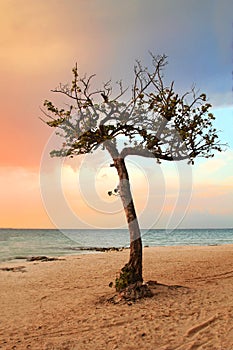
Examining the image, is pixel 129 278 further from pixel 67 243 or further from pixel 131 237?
pixel 67 243

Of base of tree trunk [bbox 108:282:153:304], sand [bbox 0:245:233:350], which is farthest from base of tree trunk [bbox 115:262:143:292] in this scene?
sand [bbox 0:245:233:350]

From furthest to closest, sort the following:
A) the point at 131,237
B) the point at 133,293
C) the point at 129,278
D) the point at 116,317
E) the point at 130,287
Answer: the point at 131,237
the point at 129,278
the point at 130,287
the point at 133,293
the point at 116,317

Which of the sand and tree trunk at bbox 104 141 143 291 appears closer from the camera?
the sand

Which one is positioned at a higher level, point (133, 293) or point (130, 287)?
point (130, 287)

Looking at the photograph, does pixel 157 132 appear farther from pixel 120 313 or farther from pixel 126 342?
A: pixel 126 342

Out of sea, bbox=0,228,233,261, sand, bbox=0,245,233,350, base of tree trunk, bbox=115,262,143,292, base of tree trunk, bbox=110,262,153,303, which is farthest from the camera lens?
sea, bbox=0,228,233,261

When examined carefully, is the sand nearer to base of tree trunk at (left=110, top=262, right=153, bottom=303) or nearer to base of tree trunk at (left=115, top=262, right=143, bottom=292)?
base of tree trunk at (left=110, top=262, right=153, bottom=303)

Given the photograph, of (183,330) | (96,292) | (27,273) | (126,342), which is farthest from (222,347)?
(27,273)

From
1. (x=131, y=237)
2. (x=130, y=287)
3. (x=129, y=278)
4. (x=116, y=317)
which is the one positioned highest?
(x=131, y=237)

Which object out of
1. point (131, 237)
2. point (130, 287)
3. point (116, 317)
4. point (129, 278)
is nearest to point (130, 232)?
point (131, 237)

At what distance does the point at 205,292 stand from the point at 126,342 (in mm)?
5538

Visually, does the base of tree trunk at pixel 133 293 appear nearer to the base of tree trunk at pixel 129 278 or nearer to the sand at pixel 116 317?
the base of tree trunk at pixel 129 278

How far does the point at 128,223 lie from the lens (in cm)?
1399

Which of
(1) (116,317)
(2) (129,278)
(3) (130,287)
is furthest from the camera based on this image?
(2) (129,278)
